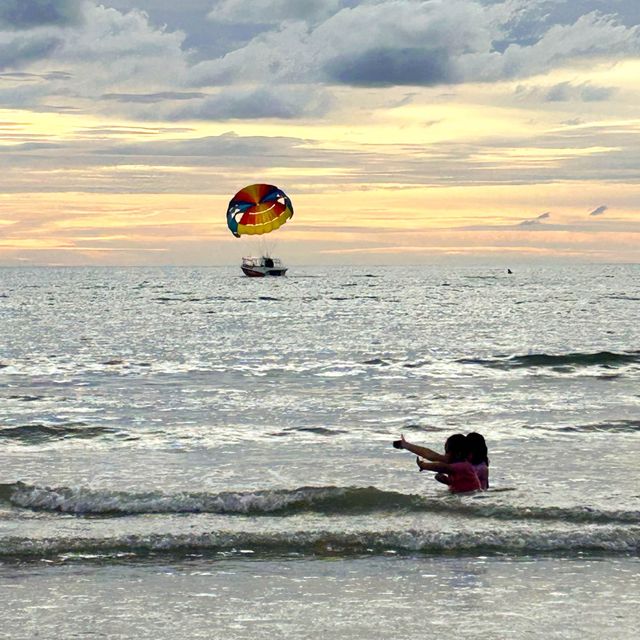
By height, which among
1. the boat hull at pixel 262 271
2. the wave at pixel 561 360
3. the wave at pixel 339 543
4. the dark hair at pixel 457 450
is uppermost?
the dark hair at pixel 457 450

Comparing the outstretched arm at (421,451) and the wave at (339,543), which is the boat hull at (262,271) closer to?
the outstretched arm at (421,451)

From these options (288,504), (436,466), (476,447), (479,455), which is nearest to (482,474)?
(479,455)

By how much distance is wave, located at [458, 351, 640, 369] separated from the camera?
33.1 meters

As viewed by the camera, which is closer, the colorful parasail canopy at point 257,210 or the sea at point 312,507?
the sea at point 312,507

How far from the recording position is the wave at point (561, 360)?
33125 millimetres

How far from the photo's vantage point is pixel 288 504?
1138 centimetres

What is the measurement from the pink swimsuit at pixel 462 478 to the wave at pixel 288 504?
0.19 metres

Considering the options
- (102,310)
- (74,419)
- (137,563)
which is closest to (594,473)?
(137,563)

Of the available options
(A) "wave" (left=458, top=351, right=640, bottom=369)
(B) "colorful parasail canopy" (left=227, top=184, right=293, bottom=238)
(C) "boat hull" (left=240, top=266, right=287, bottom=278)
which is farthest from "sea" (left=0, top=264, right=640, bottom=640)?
(C) "boat hull" (left=240, top=266, right=287, bottom=278)

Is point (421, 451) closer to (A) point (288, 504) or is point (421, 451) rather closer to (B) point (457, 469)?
(B) point (457, 469)

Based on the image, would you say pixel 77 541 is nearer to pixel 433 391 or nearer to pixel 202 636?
pixel 202 636

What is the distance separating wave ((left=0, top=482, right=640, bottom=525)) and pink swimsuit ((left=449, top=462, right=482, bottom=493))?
0.64ft

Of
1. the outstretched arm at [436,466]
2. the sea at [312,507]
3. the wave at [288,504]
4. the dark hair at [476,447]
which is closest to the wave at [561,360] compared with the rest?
the sea at [312,507]

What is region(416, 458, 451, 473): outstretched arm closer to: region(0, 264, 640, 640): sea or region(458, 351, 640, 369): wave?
region(0, 264, 640, 640): sea
